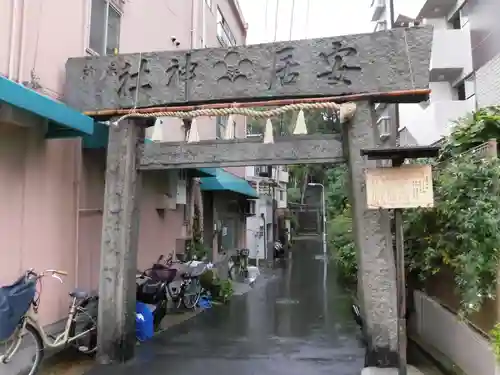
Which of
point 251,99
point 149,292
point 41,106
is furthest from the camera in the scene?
point 149,292

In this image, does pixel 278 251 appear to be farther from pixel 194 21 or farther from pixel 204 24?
pixel 194 21

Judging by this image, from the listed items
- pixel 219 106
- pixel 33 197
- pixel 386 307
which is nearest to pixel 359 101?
pixel 219 106

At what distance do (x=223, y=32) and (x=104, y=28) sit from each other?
1080 cm

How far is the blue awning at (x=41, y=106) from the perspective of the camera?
17.4 feet

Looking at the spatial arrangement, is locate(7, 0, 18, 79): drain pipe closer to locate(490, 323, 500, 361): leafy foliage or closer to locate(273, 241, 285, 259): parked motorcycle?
locate(490, 323, 500, 361): leafy foliage

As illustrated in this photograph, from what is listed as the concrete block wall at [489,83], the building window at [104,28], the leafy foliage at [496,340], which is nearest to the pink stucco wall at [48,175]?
the building window at [104,28]

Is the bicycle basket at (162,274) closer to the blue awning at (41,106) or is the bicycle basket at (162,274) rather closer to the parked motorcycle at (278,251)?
the blue awning at (41,106)

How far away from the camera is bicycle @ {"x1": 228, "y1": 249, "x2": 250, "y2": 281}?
19802 mm

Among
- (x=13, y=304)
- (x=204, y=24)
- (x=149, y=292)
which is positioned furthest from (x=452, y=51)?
(x=13, y=304)

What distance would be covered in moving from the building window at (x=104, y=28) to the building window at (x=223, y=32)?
8.62 metres

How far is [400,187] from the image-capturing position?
5.93 meters

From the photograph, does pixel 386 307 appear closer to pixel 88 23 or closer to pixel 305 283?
pixel 88 23

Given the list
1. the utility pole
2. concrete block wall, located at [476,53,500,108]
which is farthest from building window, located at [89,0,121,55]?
concrete block wall, located at [476,53,500,108]

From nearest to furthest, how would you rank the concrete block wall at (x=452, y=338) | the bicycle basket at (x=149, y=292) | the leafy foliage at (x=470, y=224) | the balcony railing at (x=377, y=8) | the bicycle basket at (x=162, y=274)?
the leafy foliage at (x=470, y=224) < the concrete block wall at (x=452, y=338) < the bicycle basket at (x=149, y=292) < the bicycle basket at (x=162, y=274) < the balcony railing at (x=377, y=8)
